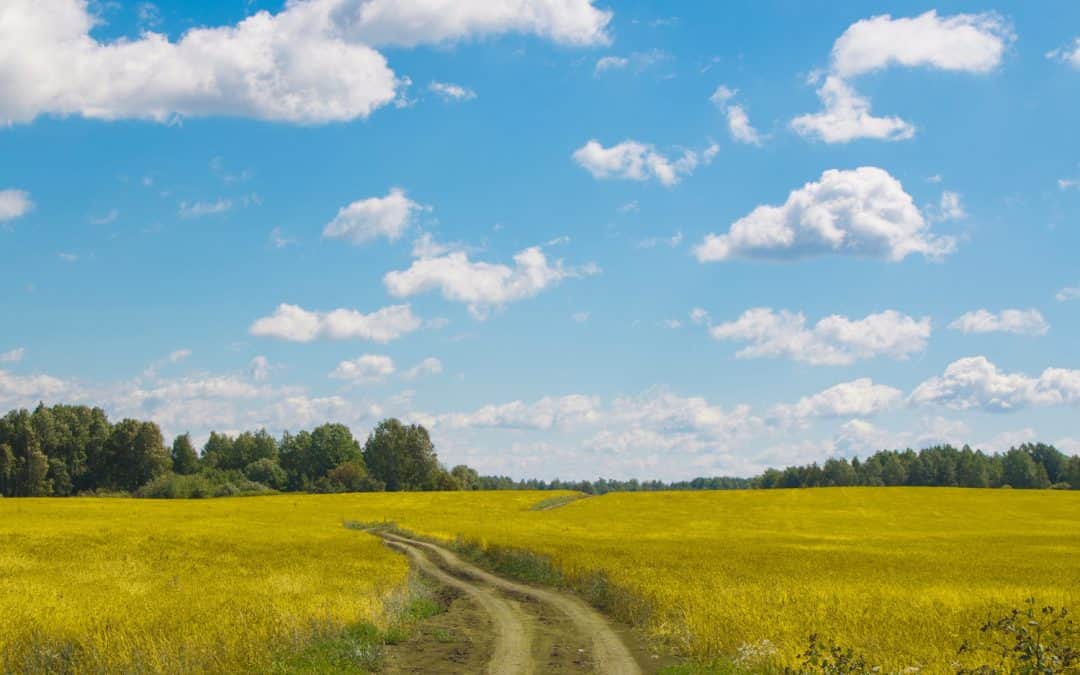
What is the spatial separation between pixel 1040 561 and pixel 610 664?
34.3 m

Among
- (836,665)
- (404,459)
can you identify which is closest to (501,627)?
(836,665)

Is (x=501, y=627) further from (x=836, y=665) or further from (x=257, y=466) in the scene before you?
(x=257, y=466)

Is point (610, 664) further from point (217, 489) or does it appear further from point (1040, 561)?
point (217, 489)

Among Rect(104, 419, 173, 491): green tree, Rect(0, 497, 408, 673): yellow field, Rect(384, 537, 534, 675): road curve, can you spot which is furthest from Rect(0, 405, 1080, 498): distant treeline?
Rect(384, 537, 534, 675): road curve

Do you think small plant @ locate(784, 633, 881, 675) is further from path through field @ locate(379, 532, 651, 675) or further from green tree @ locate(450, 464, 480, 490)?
green tree @ locate(450, 464, 480, 490)

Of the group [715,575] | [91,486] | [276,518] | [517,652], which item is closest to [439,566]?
[715,575]

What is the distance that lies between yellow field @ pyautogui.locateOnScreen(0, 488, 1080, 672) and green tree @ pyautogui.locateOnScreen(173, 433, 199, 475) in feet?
301

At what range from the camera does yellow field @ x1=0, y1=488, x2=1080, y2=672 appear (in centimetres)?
1755

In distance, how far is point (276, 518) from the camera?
74.6 m

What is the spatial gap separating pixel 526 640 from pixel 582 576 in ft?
33.8

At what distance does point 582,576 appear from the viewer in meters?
30.1

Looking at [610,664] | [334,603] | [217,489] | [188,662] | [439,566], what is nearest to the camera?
[188,662]

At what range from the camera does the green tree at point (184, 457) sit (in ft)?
548

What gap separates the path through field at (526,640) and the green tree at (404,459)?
12870 cm
